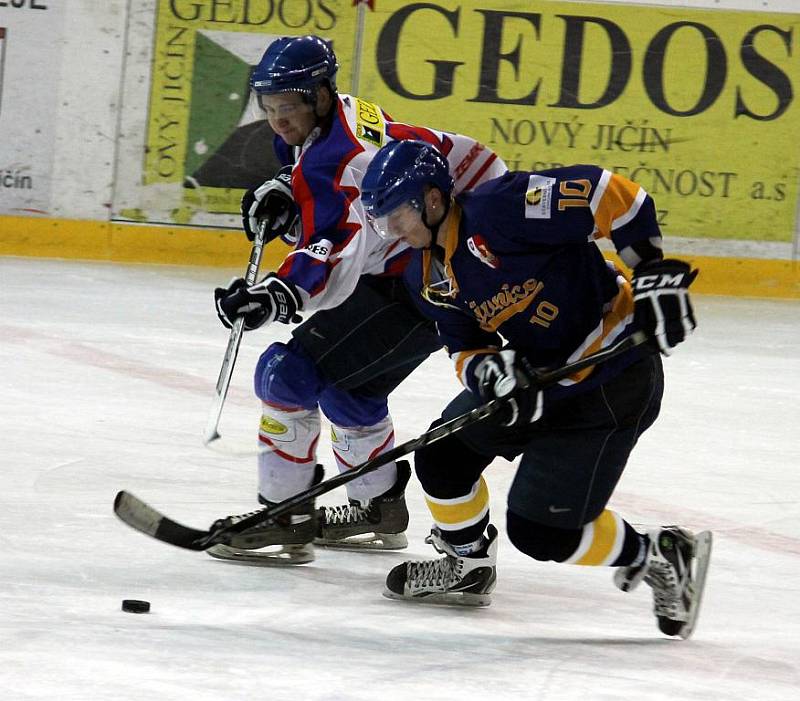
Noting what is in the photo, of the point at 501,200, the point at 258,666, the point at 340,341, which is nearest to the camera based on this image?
the point at 258,666

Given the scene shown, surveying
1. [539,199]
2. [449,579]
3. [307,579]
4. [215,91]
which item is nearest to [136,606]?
[307,579]

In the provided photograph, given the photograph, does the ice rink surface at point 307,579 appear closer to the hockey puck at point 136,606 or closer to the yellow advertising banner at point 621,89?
the hockey puck at point 136,606

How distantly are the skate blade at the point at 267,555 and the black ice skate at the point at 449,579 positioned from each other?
29cm

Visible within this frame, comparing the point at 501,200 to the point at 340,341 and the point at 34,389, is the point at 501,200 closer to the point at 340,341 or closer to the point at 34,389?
the point at 340,341

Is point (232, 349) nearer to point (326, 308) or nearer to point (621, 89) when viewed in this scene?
point (326, 308)

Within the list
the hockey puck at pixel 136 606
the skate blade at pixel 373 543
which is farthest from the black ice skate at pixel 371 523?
the hockey puck at pixel 136 606

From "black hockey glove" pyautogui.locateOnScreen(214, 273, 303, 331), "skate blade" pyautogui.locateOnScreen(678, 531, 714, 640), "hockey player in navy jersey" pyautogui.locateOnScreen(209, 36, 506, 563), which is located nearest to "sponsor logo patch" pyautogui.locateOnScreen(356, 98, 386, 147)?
"hockey player in navy jersey" pyautogui.locateOnScreen(209, 36, 506, 563)

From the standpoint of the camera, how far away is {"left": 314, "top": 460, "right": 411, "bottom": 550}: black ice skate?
3.51m

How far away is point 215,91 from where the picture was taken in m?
7.71

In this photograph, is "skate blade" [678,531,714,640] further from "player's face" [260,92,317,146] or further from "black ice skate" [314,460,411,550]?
"player's face" [260,92,317,146]

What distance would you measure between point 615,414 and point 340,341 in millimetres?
748

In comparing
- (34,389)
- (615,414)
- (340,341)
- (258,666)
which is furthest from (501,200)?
(34,389)

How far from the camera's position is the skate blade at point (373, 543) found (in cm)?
351

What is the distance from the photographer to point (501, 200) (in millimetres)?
2744
